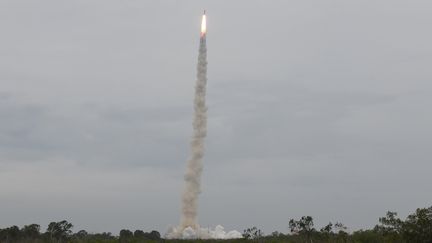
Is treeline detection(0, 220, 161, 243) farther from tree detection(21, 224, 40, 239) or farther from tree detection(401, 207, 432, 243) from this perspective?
tree detection(401, 207, 432, 243)

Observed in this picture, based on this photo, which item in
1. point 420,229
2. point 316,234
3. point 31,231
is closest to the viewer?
point 420,229

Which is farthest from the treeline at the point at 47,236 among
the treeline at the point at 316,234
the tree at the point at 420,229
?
the tree at the point at 420,229

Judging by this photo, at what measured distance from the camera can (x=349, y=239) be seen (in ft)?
356

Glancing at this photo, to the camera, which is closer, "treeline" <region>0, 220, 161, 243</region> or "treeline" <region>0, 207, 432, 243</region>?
"treeline" <region>0, 207, 432, 243</region>

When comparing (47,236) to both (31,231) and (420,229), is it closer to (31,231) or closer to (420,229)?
(31,231)

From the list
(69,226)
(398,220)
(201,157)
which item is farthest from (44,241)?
(398,220)

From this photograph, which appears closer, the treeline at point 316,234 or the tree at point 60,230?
the treeline at point 316,234

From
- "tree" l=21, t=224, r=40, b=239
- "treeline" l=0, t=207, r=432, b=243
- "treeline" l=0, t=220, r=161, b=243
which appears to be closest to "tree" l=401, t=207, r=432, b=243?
"treeline" l=0, t=207, r=432, b=243

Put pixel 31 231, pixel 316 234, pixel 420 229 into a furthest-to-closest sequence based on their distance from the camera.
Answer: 1. pixel 31 231
2. pixel 316 234
3. pixel 420 229

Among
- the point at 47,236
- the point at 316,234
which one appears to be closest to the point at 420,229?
the point at 316,234

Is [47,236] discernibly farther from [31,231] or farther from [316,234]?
[316,234]

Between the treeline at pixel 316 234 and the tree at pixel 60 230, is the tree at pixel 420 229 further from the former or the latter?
the tree at pixel 60 230

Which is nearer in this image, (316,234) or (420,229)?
(420,229)

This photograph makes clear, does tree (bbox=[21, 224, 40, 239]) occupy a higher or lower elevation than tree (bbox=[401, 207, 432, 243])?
higher
